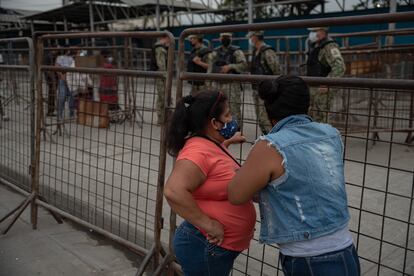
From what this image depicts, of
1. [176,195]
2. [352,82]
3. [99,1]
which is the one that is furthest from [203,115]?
[99,1]

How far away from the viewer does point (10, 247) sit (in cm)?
400

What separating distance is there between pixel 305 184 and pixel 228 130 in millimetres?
612

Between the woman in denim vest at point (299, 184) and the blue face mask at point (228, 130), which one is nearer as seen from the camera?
the woman in denim vest at point (299, 184)

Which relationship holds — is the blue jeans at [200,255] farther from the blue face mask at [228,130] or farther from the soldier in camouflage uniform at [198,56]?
the soldier in camouflage uniform at [198,56]

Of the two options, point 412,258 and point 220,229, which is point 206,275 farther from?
point 412,258

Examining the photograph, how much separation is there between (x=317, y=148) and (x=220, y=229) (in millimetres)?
637

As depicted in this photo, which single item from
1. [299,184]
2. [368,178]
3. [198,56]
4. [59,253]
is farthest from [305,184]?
[198,56]

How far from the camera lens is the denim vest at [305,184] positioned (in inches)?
70.7

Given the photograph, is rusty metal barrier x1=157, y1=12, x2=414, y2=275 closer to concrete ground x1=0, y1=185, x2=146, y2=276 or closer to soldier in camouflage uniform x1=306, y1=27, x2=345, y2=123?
soldier in camouflage uniform x1=306, y1=27, x2=345, y2=123

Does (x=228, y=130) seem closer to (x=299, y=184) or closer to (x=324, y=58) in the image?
(x=299, y=184)

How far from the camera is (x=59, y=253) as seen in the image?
386 cm

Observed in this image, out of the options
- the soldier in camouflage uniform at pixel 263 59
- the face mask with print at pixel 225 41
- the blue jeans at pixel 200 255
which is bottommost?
the blue jeans at pixel 200 255

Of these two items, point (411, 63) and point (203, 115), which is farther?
point (411, 63)

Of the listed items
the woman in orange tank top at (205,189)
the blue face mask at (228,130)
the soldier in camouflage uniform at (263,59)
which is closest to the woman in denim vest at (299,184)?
the woman in orange tank top at (205,189)
